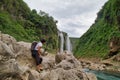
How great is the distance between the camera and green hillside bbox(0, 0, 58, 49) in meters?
103

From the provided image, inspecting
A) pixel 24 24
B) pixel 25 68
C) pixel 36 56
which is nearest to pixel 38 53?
pixel 36 56

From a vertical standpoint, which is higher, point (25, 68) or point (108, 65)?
point (25, 68)

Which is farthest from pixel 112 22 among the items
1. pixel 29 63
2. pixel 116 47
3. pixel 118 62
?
pixel 29 63

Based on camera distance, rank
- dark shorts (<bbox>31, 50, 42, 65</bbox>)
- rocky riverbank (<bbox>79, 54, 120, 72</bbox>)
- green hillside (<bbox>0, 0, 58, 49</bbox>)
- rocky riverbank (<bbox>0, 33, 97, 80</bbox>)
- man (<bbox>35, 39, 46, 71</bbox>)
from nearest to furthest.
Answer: rocky riverbank (<bbox>0, 33, 97, 80</bbox>), man (<bbox>35, 39, 46, 71</bbox>), dark shorts (<bbox>31, 50, 42, 65</bbox>), rocky riverbank (<bbox>79, 54, 120, 72</bbox>), green hillside (<bbox>0, 0, 58, 49</bbox>)

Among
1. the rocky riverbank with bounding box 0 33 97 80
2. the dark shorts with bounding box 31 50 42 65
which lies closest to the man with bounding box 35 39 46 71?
the dark shorts with bounding box 31 50 42 65

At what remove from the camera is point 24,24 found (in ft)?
396

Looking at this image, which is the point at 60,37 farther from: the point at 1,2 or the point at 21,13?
the point at 1,2

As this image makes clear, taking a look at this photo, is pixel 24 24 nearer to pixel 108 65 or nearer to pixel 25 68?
pixel 108 65

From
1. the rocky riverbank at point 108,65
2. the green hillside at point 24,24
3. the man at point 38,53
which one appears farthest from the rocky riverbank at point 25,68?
the green hillside at point 24,24

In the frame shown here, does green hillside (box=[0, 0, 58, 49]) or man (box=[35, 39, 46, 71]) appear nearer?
man (box=[35, 39, 46, 71])

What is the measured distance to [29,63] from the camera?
25141mm

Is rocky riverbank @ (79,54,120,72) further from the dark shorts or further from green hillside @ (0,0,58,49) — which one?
the dark shorts

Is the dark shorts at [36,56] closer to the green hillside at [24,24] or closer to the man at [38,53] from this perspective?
the man at [38,53]

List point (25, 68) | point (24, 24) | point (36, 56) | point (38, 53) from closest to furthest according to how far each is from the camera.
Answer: point (25, 68), point (38, 53), point (36, 56), point (24, 24)
